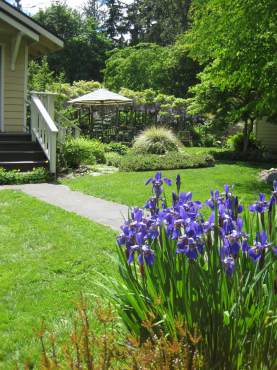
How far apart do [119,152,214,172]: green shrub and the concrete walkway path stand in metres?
3.79

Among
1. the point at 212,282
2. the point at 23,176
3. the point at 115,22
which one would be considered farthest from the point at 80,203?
the point at 115,22

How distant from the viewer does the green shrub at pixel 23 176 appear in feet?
36.9

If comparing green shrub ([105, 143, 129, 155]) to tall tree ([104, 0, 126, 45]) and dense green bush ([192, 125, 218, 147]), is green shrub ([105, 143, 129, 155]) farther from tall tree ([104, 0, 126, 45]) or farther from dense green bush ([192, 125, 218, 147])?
tall tree ([104, 0, 126, 45])

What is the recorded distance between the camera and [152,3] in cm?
5203

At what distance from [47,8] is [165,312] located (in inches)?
2292

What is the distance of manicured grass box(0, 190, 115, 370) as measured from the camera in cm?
357

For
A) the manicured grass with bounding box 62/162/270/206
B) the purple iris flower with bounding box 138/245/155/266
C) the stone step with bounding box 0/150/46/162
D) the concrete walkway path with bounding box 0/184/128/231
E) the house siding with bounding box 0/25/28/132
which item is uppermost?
the house siding with bounding box 0/25/28/132

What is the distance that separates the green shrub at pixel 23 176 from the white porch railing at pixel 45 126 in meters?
0.33

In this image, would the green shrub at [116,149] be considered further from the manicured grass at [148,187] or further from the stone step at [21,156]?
the stone step at [21,156]

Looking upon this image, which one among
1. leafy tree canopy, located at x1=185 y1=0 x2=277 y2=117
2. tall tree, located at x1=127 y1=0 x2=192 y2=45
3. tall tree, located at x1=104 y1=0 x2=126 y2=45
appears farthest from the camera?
tall tree, located at x1=104 y1=0 x2=126 y2=45

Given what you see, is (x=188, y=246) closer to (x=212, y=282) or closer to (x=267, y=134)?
(x=212, y=282)

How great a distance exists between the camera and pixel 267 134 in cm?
2378

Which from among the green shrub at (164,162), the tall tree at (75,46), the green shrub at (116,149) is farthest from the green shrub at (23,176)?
the tall tree at (75,46)

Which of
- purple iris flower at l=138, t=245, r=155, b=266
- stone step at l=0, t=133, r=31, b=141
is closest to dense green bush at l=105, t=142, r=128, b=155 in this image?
stone step at l=0, t=133, r=31, b=141
